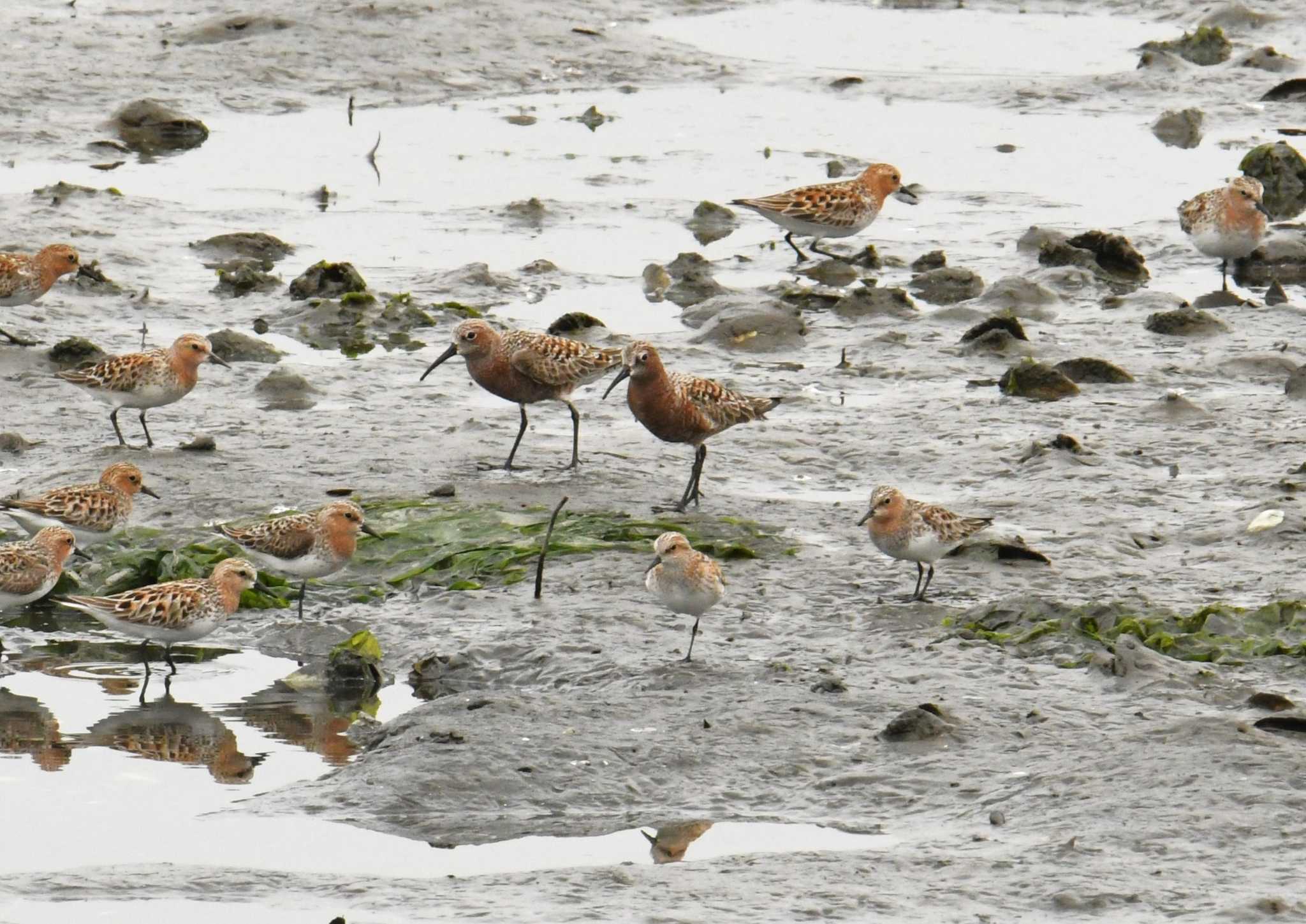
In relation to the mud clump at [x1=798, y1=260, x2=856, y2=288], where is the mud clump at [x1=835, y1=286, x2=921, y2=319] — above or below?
above

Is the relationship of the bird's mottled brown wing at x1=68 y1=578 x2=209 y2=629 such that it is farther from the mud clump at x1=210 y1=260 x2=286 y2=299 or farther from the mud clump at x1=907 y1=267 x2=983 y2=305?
the mud clump at x1=907 y1=267 x2=983 y2=305

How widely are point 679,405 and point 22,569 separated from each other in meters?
4.57

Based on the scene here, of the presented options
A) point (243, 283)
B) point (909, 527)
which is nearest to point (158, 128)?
point (243, 283)

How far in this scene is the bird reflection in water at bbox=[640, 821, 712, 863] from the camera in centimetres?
920

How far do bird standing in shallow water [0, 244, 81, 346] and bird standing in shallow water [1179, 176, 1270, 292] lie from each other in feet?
34.4

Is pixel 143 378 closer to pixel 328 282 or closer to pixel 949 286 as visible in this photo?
pixel 328 282

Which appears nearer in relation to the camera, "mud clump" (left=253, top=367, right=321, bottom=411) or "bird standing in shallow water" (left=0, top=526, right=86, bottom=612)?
"bird standing in shallow water" (left=0, top=526, right=86, bottom=612)

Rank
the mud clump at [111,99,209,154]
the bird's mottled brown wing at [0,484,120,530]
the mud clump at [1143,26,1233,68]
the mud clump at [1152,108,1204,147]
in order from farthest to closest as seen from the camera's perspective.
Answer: the mud clump at [1143,26,1233,68] → the mud clump at [1152,108,1204,147] → the mud clump at [111,99,209,154] → the bird's mottled brown wing at [0,484,120,530]

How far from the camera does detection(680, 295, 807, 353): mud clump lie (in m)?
18.3

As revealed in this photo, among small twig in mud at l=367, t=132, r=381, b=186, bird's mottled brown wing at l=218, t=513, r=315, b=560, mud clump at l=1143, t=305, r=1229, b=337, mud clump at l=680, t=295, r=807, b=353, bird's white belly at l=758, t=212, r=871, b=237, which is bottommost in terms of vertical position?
small twig in mud at l=367, t=132, r=381, b=186

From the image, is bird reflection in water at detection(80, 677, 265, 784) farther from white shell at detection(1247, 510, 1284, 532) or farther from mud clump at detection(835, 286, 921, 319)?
mud clump at detection(835, 286, 921, 319)

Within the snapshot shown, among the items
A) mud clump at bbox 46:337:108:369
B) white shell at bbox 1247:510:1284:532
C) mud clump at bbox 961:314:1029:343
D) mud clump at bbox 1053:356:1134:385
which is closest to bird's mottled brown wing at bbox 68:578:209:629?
mud clump at bbox 46:337:108:369

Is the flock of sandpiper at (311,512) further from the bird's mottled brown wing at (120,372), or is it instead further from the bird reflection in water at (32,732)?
the bird reflection in water at (32,732)

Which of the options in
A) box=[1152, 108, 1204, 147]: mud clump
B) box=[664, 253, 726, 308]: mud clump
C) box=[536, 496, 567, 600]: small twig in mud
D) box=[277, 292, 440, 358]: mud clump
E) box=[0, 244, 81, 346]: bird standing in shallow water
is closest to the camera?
box=[536, 496, 567, 600]: small twig in mud
